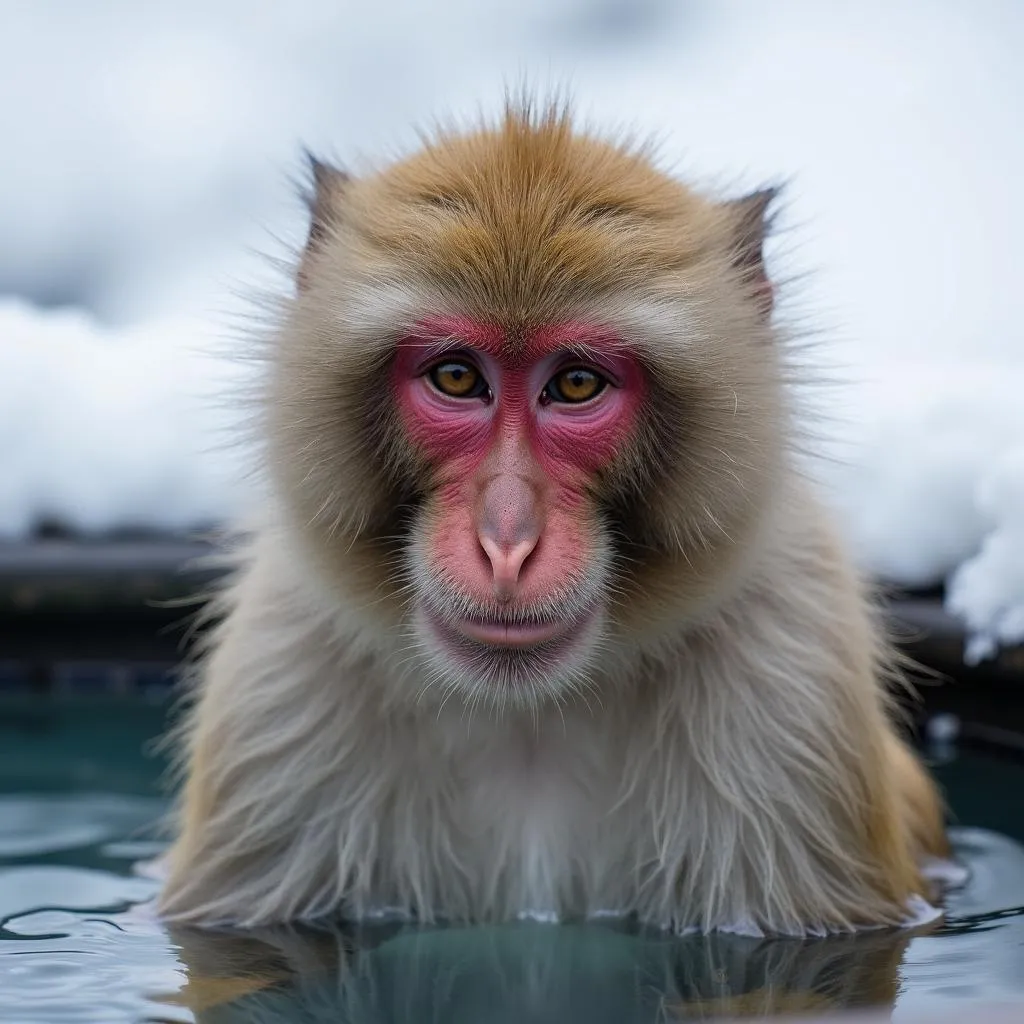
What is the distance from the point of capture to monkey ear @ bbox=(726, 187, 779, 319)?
9.87ft

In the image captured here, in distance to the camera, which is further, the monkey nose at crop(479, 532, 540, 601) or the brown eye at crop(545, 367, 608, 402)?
the brown eye at crop(545, 367, 608, 402)

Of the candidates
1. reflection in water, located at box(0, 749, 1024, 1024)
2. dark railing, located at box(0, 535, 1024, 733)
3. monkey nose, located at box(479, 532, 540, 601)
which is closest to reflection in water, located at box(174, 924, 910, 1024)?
reflection in water, located at box(0, 749, 1024, 1024)

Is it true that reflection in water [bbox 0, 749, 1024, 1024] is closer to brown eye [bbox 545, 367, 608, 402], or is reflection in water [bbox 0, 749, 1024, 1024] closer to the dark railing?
brown eye [bbox 545, 367, 608, 402]

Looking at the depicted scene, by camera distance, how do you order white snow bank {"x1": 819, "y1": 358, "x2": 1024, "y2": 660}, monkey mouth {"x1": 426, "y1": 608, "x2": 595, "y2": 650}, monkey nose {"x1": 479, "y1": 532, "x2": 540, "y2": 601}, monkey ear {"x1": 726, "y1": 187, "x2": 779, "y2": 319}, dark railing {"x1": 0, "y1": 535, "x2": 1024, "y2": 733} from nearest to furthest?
1. monkey nose {"x1": 479, "y1": 532, "x2": 540, "y2": 601}
2. monkey mouth {"x1": 426, "y1": 608, "x2": 595, "y2": 650}
3. monkey ear {"x1": 726, "y1": 187, "x2": 779, "y2": 319}
4. white snow bank {"x1": 819, "y1": 358, "x2": 1024, "y2": 660}
5. dark railing {"x1": 0, "y1": 535, "x2": 1024, "y2": 733}

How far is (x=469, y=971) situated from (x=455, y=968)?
0.09 feet

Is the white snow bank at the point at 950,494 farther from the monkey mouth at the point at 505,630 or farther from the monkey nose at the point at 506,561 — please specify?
the monkey nose at the point at 506,561

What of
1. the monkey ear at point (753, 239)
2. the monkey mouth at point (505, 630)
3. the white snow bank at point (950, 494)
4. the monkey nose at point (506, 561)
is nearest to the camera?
the monkey nose at point (506, 561)

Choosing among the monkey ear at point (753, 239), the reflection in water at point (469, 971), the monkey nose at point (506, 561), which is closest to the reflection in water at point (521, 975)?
the reflection in water at point (469, 971)

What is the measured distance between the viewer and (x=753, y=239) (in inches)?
121

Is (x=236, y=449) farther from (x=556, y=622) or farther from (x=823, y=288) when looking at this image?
(x=823, y=288)

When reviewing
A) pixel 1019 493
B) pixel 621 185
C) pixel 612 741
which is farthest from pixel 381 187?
pixel 1019 493

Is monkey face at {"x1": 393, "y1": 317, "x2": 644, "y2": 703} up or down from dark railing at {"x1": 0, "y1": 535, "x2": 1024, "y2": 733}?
up

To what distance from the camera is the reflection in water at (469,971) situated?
2629mm

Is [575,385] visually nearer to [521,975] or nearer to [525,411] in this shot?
[525,411]
